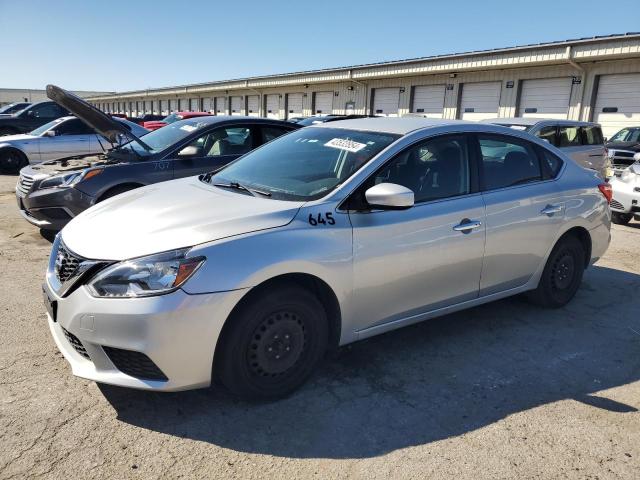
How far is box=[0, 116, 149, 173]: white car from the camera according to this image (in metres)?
11.4

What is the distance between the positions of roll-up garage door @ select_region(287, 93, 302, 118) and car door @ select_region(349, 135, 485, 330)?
1055 inches

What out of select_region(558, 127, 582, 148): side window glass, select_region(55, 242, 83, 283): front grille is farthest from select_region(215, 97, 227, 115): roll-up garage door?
select_region(55, 242, 83, 283): front grille

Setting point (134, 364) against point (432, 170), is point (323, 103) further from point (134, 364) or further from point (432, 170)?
point (134, 364)

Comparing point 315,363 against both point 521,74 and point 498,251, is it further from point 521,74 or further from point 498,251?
point 521,74

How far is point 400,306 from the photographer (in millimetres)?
3424

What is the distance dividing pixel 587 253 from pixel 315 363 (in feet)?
10.0

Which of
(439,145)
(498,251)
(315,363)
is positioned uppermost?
(439,145)

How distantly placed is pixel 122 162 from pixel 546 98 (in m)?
15.9

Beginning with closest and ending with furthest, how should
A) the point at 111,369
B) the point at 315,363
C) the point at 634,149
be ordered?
the point at 111,369
the point at 315,363
the point at 634,149

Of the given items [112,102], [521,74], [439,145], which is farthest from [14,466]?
[112,102]

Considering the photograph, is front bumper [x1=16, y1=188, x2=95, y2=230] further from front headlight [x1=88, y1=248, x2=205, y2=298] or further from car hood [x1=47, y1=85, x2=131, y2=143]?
front headlight [x1=88, y1=248, x2=205, y2=298]

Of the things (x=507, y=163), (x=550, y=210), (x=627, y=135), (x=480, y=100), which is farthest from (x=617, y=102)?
(x=507, y=163)

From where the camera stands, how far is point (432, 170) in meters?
3.67

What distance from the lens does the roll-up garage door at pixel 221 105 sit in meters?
38.5
